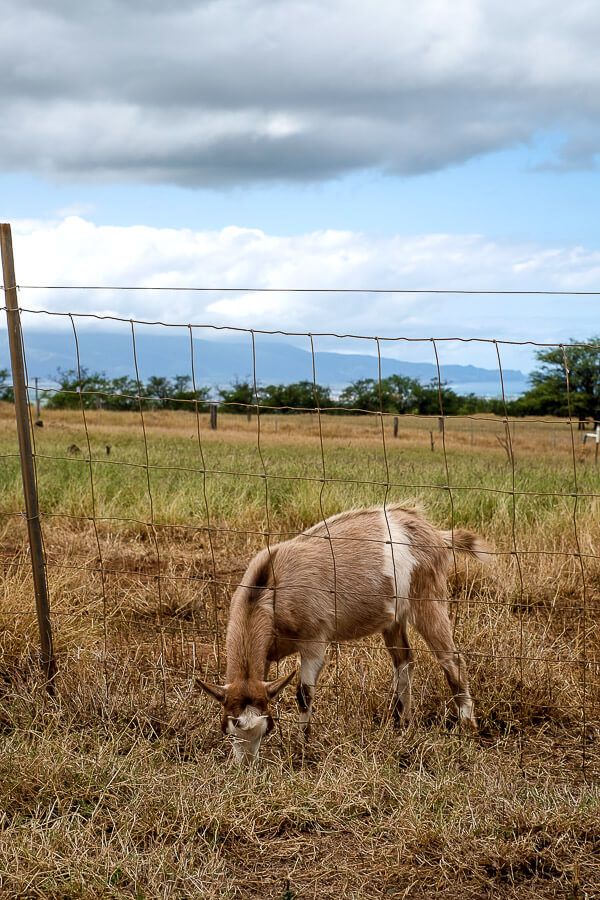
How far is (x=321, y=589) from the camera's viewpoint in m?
5.44

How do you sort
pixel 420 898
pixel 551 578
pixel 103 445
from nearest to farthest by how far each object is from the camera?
pixel 420 898 → pixel 551 578 → pixel 103 445

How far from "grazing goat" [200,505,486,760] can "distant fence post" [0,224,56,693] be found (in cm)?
129

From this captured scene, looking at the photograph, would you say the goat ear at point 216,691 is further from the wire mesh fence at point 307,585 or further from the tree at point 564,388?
the tree at point 564,388

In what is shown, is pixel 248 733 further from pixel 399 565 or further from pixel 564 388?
pixel 564 388

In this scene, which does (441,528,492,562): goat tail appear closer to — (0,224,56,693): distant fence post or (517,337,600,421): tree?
(0,224,56,693): distant fence post

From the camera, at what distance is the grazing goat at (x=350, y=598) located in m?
5.11

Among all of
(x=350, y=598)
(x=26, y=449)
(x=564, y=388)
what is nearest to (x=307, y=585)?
(x=350, y=598)

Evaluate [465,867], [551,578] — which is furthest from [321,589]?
[551,578]

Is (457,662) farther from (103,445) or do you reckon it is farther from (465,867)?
(103,445)

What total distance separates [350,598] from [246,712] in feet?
3.83

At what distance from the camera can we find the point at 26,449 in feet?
17.8

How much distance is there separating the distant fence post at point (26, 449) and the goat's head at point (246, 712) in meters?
1.41

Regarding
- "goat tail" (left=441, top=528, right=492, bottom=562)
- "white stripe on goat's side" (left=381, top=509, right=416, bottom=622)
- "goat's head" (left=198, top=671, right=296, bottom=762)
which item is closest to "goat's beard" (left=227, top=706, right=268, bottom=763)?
"goat's head" (left=198, top=671, right=296, bottom=762)

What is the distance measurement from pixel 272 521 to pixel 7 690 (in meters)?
4.21
